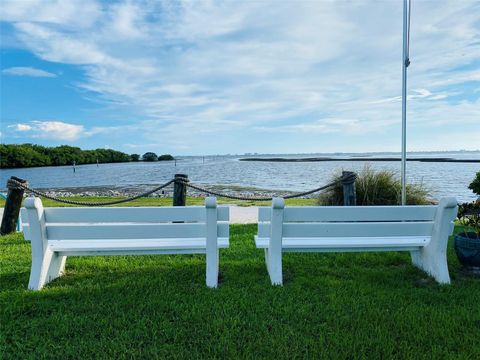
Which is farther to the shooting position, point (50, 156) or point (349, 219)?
point (50, 156)

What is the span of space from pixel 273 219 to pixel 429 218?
64.9 inches

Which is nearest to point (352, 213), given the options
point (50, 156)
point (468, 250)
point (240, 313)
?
point (240, 313)

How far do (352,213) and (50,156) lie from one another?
95243mm

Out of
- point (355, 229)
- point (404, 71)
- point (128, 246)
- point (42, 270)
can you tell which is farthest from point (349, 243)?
point (404, 71)

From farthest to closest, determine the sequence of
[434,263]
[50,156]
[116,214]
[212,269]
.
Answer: [50,156], [434,263], [212,269], [116,214]

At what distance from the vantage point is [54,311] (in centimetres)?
293

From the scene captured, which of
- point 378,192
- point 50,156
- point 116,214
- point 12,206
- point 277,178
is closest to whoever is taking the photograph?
point 116,214

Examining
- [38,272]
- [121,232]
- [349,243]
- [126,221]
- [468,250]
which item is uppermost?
[126,221]

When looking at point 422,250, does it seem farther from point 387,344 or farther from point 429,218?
point 387,344

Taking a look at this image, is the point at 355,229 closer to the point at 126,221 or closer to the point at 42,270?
the point at 126,221

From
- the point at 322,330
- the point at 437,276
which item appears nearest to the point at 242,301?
the point at 322,330

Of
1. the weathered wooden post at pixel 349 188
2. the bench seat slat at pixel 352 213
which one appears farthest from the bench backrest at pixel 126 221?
the weathered wooden post at pixel 349 188

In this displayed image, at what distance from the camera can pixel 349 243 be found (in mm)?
3547

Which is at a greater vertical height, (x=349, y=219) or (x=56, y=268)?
(x=349, y=219)
